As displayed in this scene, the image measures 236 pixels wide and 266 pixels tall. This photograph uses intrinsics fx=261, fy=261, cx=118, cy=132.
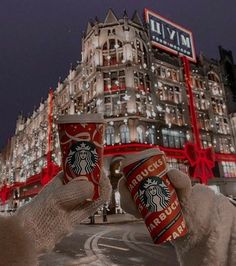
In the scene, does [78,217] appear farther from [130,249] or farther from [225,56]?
[225,56]

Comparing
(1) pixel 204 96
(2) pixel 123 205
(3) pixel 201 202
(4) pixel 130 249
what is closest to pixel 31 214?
(2) pixel 123 205

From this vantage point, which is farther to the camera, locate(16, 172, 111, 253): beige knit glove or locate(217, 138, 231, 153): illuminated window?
locate(217, 138, 231, 153): illuminated window

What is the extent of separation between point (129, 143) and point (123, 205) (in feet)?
83.1

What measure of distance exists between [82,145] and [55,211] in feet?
1.43

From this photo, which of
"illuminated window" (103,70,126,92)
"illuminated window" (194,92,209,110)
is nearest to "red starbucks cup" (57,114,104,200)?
"illuminated window" (103,70,126,92)

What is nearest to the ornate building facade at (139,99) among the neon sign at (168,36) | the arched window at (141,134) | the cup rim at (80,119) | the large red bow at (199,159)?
the arched window at (141,134)

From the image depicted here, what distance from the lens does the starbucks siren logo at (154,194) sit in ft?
5.14

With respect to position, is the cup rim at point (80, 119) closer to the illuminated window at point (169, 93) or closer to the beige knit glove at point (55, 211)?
the beige knit glove at point (55, 211)

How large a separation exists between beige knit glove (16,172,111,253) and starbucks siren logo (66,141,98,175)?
110 millimetres

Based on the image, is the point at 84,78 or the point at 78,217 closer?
the point at 78,217

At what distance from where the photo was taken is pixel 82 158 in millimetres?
1580

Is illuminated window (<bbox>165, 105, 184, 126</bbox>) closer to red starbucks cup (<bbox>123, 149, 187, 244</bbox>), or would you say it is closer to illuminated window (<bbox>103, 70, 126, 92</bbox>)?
illuminated window (<bbox>103, 70, 126, 92</bbox>)

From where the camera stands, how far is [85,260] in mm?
6816

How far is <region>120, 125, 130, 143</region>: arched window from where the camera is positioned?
2810 centimetres
